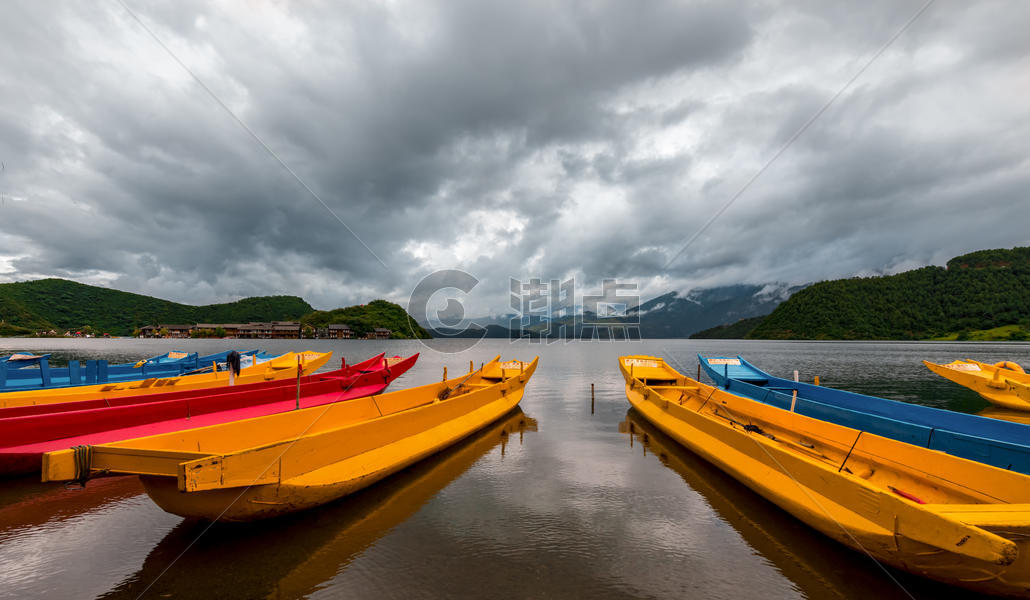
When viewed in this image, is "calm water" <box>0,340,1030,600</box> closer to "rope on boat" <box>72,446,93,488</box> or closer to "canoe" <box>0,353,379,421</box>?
"rope on boat" <box>72,446,93,488</box>

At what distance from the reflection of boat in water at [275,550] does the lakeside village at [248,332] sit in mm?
171789

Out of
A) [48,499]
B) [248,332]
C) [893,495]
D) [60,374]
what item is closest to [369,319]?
[248,332]

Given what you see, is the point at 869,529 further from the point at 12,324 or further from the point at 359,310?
the point at 12,324

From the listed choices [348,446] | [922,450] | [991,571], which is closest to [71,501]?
[348,446]

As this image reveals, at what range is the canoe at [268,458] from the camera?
5.36 metres

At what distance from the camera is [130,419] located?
954cm

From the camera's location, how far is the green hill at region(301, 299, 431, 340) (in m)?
169

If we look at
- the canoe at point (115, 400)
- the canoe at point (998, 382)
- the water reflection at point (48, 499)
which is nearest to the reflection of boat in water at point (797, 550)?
the water reflection at point (48, 499)

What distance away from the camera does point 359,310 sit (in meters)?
179

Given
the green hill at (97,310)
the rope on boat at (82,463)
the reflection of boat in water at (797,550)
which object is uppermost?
the green hill at (97,310)

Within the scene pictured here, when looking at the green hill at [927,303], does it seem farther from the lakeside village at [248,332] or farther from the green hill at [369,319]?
Result: the lakeside village at [248,332]

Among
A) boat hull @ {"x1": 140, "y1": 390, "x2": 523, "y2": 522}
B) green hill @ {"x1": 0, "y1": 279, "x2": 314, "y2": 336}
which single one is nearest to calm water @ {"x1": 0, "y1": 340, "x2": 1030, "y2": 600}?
boat hull @ {"x1": 140, "y1": 390, "x2": 523, "y2": 522}

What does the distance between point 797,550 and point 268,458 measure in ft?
30.3

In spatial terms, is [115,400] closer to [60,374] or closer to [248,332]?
[60,374]
